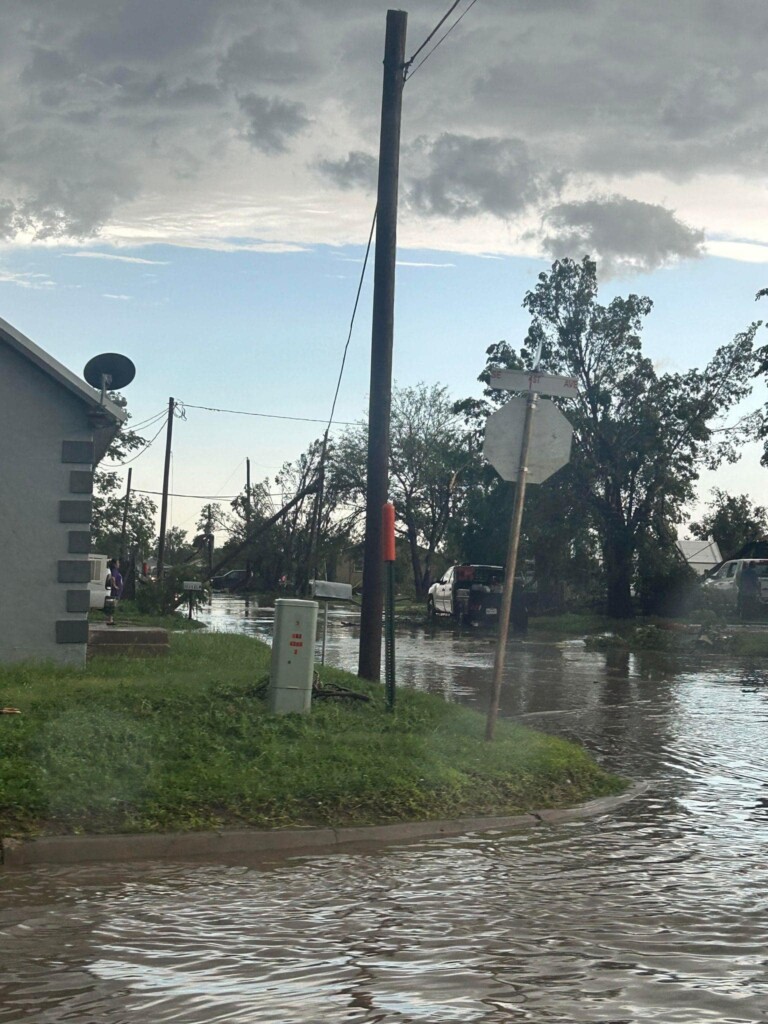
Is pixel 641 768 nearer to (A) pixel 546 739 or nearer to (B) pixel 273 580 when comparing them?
(A) pixel 546 739

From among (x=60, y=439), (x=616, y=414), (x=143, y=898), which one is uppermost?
(x=616, y=414)

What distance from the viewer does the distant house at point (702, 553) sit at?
295 ft

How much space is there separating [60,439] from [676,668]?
12.9 meters

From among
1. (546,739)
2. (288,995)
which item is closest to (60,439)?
(546,739)

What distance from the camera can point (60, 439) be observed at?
15.9 m

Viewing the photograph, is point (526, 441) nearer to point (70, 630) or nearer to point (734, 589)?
point (70, 630)

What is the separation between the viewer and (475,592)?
37.0 metres

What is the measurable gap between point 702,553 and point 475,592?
60.4m

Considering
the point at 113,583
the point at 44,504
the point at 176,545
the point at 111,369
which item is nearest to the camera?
the point at 44,504

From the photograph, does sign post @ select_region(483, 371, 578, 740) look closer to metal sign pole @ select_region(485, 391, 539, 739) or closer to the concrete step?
metal sign pole @ select_region(485, 391, 539, 739)

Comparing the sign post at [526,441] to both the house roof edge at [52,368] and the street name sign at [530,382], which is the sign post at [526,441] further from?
the house roof edge at [52,368]

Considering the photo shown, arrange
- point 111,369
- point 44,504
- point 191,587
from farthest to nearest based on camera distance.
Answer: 1. point 191,587
2. point 111,369
3. point 44,504

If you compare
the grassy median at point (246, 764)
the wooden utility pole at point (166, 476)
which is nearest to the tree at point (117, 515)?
the wooden utility pole at point (166, 476)

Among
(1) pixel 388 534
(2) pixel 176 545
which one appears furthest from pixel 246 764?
(2) pixel 176 545
